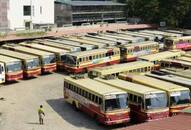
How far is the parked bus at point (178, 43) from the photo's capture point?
55812 mm

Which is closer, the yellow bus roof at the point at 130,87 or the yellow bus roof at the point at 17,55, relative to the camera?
the yellow bus roof at the point at 130,87

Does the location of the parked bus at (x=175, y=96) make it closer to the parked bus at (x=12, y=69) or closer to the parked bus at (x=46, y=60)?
the parked bus at (x=12, y=69)

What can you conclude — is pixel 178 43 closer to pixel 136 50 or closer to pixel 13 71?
pixel 136 50

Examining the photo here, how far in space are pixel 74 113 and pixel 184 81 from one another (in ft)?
26.1

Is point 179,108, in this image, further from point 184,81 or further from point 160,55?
point 160,55

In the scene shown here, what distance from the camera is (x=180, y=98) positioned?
2791cm

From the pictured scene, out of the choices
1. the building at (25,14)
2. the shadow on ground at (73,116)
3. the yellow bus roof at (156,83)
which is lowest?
the shadow on ground at (73,116)

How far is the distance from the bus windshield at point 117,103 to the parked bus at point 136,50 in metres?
21.5

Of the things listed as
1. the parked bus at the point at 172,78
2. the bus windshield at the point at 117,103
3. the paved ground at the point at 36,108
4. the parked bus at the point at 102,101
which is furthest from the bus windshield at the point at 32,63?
the bus windshield at the point at 117,103

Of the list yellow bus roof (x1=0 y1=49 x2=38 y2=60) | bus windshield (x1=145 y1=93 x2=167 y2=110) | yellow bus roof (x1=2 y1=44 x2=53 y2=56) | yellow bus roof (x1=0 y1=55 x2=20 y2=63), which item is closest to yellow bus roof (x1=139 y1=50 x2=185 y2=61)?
yellow bus roof (x1=2 y1=44 x2=53 y2=56)

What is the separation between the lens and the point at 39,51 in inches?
1747

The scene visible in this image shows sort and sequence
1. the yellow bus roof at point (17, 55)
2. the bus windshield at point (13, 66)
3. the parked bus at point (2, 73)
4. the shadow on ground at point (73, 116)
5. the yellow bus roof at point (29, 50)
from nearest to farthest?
the shadow on ground at point (73, 116)
the parked bus at point (2, 73)
the bus windshield at point (13, 66)
the yellow bus roof at point (17, 55)
the yellow bus roof at point (29, 50)

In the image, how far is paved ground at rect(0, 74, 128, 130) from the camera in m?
28.5

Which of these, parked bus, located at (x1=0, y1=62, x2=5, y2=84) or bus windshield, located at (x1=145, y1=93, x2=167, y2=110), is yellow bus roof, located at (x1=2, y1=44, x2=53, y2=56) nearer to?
parked bus, located at (x1=0, y1=62, x2=5, y2=84)
